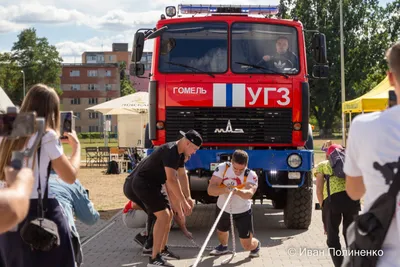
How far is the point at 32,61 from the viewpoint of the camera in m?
110

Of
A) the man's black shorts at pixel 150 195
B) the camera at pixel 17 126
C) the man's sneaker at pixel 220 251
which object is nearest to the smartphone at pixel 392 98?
the camera at pixel 17 126

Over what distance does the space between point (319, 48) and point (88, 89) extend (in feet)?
428

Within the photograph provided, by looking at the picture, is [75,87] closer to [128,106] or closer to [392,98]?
[128,106]

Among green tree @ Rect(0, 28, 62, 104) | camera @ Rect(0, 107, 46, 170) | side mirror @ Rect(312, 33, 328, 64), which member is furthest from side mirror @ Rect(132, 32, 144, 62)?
green tree @ Rect(0, 28, 62, 104)

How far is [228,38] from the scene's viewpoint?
11961mm

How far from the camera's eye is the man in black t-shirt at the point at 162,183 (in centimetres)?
862

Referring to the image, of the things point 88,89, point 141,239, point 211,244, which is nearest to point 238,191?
point 141,239

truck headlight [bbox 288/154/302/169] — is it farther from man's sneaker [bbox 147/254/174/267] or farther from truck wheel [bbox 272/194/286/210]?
man's sneaker [bbox 147/254/174/267]

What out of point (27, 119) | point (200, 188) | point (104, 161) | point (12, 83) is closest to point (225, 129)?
point (200, 188)

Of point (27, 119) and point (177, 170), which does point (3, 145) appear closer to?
point (27, 119)

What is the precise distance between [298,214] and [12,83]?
97.5m

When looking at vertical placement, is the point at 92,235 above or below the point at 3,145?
below

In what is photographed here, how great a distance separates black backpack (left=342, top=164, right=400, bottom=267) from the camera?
3.30 meters

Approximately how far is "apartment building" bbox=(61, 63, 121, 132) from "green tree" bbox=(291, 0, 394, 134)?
69707 mm
